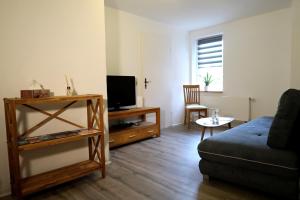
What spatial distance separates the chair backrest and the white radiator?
0.97 feet

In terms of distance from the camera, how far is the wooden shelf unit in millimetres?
1723

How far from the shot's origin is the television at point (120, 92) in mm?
3371

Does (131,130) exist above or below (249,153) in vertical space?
below

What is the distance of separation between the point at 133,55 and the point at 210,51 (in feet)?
6.71

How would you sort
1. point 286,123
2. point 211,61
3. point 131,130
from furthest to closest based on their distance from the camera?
1. point 211,61
2. point 131,130
3. point 286,123

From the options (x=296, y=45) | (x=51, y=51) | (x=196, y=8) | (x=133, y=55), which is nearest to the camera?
(x=51, y=51)

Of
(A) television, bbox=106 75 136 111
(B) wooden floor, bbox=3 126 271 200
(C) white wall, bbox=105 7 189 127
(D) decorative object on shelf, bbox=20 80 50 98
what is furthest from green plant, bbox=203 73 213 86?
(D) decorative object on shelf, bbox=20 80 50 98

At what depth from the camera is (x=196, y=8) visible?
3.61 meters

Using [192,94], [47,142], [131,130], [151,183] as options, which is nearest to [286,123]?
[151,183]

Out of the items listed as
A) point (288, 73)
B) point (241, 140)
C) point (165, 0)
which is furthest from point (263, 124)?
point (165, 0)

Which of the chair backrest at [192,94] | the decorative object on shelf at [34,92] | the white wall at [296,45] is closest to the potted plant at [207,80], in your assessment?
the chair backrest at [192,94]

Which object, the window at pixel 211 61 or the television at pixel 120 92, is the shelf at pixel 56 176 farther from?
the window at pixel 211 61

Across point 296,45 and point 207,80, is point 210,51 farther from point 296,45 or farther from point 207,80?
point 296,45

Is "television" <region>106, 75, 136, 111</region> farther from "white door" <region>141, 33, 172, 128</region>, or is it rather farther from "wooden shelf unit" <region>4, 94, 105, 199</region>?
"wooden shelf unit" <region>4, 94, 105, 199</region>
